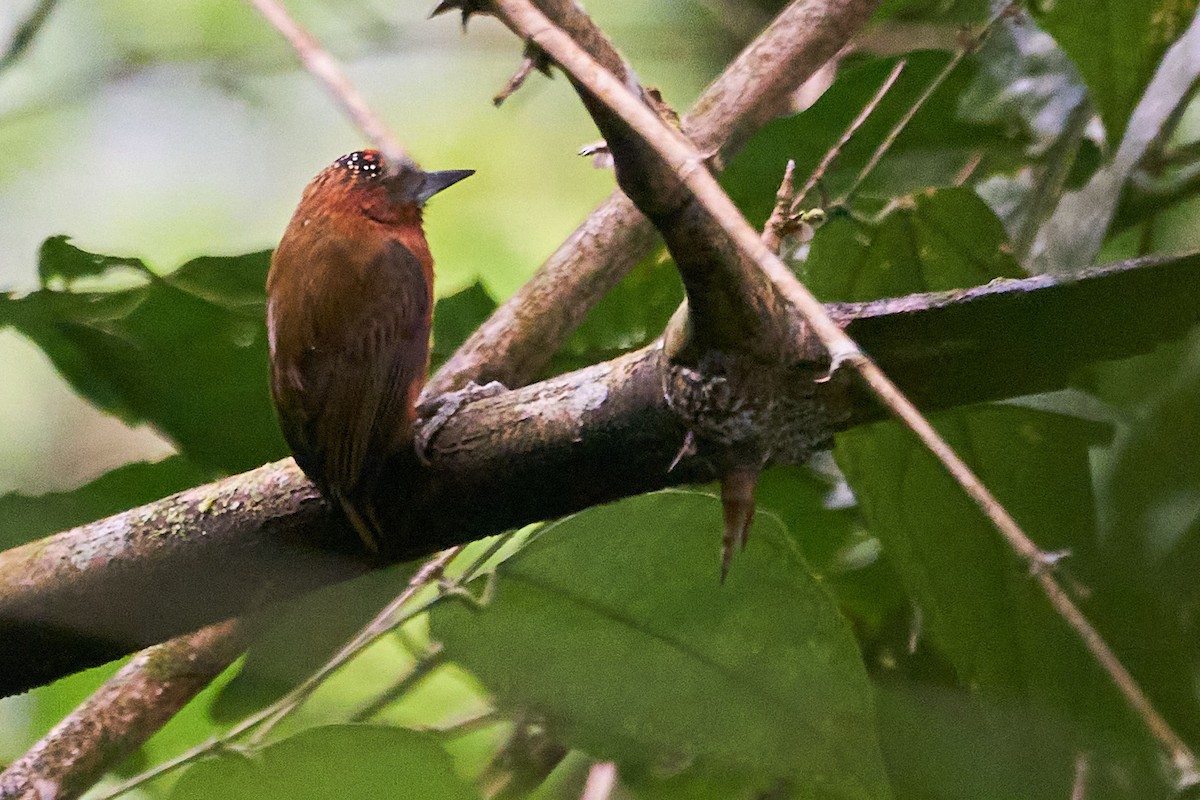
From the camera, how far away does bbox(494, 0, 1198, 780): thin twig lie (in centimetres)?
47

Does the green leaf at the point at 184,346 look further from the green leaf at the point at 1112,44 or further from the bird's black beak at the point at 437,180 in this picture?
the green leaf at the point at 1112,44

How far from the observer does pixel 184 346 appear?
55.1 inches

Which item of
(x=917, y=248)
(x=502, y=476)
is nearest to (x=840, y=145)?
(x=917, y=248)

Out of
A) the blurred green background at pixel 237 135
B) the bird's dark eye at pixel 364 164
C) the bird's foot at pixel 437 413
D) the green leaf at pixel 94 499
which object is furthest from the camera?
the blurred green background at pixel 237 135

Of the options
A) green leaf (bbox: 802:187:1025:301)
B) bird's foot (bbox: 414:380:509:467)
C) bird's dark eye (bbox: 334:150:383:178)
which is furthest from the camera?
bird's dark eye (bbox: 334:150:383:178)

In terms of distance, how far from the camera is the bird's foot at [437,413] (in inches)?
37.6

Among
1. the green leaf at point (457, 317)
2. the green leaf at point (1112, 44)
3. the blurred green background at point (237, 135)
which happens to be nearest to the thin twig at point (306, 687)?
the green leaf at point (457, 317)

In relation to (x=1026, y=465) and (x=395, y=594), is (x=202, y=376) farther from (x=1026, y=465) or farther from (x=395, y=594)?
(x=1026, y=465)

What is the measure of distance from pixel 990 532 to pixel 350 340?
2.15 ft

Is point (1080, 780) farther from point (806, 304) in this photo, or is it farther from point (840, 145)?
point (806, 304)

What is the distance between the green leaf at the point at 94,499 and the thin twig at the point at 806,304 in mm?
1039

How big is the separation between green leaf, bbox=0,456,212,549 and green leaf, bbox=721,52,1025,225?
771mm

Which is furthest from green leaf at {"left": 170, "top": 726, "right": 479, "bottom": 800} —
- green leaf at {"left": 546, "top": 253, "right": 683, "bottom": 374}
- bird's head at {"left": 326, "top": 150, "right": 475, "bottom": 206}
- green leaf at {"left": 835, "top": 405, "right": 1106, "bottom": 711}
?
bird's head at {"left": 326, "top": 150, "right": 475, "bottom": 206}

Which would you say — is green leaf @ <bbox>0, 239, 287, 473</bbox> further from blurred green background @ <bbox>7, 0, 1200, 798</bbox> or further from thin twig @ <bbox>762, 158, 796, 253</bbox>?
thin twig @ <bbox>762, 158, 796, 253</bbox>
